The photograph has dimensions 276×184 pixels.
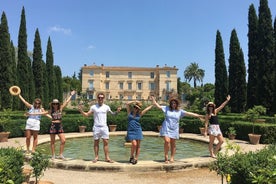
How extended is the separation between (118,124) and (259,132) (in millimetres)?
7997

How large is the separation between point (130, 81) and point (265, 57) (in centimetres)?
4429

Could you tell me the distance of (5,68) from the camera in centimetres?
2669

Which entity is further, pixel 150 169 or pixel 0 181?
pixel 150 169

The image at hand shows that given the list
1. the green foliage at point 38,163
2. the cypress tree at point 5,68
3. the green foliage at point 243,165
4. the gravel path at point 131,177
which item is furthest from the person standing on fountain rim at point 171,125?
the cypress tree at point 5,68

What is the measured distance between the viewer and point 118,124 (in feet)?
56.5

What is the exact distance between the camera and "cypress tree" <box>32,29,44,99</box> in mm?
34344

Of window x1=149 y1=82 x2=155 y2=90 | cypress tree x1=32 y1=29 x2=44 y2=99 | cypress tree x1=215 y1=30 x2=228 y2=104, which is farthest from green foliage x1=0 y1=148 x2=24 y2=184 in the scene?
window x1=149 y1=82 x2=155 y2=90

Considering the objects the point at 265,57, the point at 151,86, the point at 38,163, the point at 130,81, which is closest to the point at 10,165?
the point at 38,163

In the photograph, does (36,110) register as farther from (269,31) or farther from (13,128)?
(269,31)

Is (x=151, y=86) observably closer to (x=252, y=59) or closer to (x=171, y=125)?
(x=252, y=59)

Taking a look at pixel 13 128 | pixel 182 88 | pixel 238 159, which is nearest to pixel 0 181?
pixel 238 159

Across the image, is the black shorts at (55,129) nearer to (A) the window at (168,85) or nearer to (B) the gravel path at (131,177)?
(B) the gravel path at (131,177)

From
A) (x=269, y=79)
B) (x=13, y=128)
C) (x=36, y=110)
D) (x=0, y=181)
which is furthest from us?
(x=269, y=79)

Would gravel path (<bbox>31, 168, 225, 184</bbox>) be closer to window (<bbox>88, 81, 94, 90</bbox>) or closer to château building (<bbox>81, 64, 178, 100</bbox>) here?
château building (<bbox>81, 64, 178, 100</bbox>)
